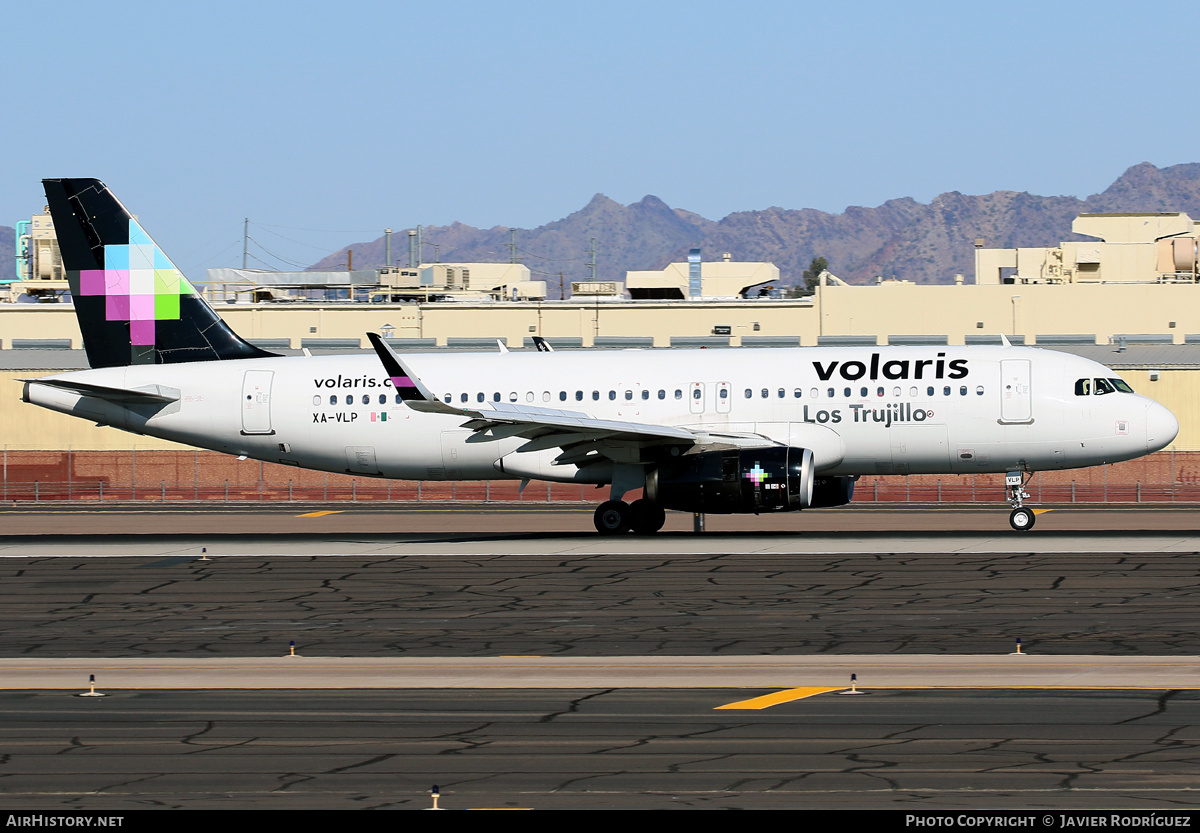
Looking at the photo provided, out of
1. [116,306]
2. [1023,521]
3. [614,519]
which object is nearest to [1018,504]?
[1023,521]

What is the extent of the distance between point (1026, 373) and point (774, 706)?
20348mm

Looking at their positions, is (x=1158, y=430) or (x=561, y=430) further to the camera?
(x=1158, y=430)

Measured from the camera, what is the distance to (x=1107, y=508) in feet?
151

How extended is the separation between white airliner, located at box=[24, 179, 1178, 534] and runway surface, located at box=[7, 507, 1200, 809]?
6.79 feet

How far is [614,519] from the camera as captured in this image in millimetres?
33844

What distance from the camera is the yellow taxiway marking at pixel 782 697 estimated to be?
15.0m

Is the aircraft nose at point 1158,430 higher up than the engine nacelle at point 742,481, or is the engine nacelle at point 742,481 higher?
the aircraft nose at point 1158,430

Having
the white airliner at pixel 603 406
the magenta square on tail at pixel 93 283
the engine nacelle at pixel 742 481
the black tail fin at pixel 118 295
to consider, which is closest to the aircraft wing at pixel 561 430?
the white airliner at pixel 603 406

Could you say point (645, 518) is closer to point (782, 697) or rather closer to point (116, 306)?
point (116, 306)

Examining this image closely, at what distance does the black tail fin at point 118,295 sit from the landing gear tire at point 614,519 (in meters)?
10.8

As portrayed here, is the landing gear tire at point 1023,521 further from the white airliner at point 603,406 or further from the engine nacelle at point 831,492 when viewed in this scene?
the engine nacelle at point 831,492

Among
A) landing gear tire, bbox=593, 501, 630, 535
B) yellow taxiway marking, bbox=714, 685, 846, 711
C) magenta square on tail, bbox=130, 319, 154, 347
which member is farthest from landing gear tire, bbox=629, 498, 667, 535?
yellow taxiway marking, bbox=714, 685, 846, 711

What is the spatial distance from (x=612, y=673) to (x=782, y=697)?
2.58 m

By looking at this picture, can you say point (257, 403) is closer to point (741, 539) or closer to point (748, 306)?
point (741, 539)
